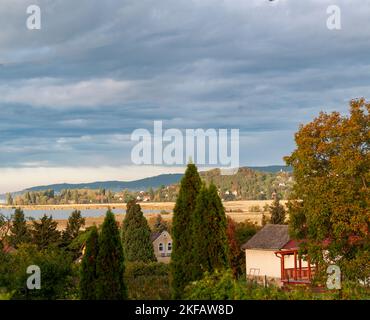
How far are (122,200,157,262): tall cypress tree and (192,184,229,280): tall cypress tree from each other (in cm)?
2664

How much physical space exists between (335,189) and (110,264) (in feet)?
36.6

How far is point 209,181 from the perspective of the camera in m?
16.3

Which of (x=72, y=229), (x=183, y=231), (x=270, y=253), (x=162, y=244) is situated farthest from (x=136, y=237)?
(x=183, y=231)

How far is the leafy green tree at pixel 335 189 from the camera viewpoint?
23281 millimetres

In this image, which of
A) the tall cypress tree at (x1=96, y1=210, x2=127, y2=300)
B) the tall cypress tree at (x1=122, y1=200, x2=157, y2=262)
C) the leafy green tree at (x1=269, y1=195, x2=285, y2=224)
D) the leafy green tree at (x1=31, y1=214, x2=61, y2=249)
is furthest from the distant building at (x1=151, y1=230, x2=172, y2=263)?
the tall cypress tree at (x1=96, y1=210, x2=127, y2=300)

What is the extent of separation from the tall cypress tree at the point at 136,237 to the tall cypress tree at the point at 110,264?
2642cm

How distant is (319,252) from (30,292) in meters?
11.9

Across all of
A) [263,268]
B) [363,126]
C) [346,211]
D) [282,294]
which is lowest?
[263,268]

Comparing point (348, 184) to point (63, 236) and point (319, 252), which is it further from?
point (63, 236)

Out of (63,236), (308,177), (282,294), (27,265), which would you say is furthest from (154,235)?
(282,294)

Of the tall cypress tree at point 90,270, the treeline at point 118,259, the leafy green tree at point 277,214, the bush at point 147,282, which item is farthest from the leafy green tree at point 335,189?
the leafy green tree at point 277,214

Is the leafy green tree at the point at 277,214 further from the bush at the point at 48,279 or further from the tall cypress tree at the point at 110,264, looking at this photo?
the tall cypress tree at the point at 110,264

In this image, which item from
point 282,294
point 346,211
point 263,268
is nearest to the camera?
point 282,294
